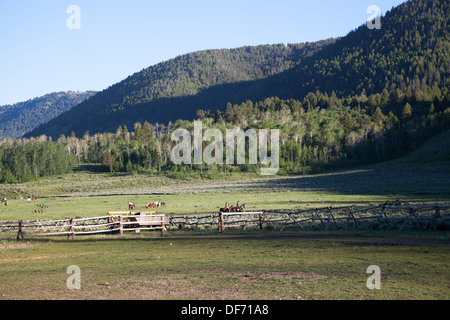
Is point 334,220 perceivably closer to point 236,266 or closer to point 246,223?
point 246,223

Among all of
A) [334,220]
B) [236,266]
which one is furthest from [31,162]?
[236,266]

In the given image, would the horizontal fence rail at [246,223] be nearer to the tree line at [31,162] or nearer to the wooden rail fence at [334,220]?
the wooden rail fence at [334,220]

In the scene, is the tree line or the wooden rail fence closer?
the wooden rail fence

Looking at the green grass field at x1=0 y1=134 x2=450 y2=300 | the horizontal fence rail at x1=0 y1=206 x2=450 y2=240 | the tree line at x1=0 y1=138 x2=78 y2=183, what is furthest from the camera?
the tree line at x1=0 y1=138 x2=78 y2=183

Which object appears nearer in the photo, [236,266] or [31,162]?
[236,266]

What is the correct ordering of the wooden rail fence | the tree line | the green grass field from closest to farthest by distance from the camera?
the green grass field
the wooden rail fence
the tree line

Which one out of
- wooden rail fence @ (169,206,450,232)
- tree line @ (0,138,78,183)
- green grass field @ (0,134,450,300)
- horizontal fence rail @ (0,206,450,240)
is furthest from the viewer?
tree line @ (0,138,78,183)

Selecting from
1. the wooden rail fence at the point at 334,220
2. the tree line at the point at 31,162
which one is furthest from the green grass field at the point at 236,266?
the tree line at the point at 31,162

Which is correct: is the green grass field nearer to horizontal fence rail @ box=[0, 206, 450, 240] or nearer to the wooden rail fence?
the wooden rail fence

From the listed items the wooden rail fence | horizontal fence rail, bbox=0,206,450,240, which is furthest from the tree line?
the wooden rail fence

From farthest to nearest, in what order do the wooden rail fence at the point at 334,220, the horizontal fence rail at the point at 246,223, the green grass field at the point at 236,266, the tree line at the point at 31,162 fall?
the tree line at the point at 31,162
the horizontal fence rail at the point at 246,223
the wooden rail fence at the point at 334,220
the green grass field at the point at 236,266

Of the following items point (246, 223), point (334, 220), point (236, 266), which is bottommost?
point (246, 223)

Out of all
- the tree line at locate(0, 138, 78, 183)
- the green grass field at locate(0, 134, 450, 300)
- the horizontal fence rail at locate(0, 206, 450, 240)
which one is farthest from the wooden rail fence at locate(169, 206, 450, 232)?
the tree line at locate(0, 138, 78, 183)
